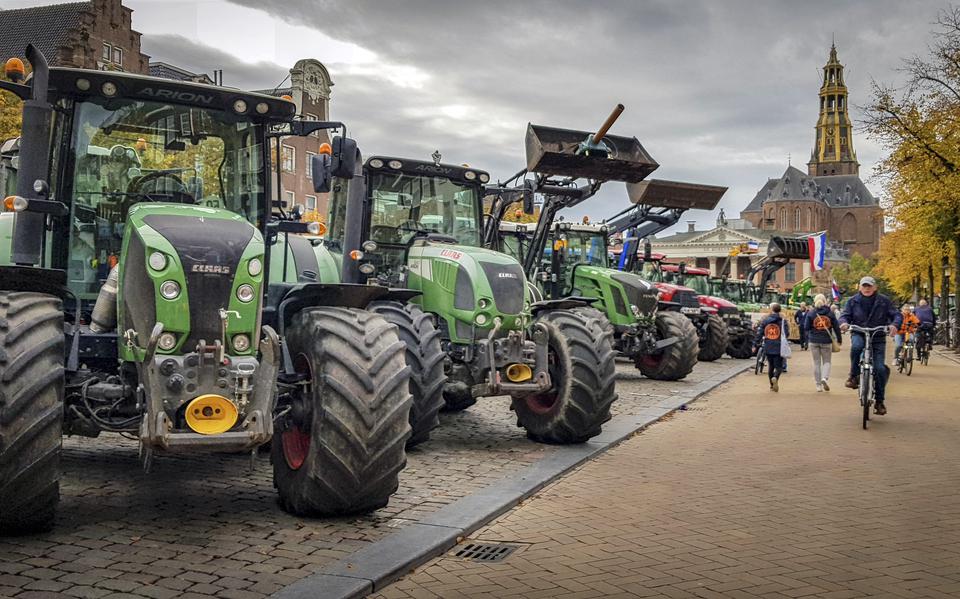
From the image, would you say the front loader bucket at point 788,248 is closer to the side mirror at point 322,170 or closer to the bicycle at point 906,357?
the bicycle at point 906,357

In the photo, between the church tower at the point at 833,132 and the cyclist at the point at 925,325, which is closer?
the cyclist at the point at 925,325

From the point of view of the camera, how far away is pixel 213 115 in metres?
6.77

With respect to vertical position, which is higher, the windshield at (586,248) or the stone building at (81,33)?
the stone building at (81,33)

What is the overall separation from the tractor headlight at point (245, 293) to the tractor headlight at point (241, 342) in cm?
22

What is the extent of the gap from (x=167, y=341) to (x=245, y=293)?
541 mm

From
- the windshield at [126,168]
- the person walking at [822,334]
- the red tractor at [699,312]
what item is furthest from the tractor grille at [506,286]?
the red tractor at [699,312]

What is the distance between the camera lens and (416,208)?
10969mm

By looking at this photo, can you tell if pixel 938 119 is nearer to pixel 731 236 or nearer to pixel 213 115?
pixel 213 115

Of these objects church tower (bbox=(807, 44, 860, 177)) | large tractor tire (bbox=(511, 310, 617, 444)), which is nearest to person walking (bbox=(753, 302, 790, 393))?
large tractor tire (bbox=(511, 310, 617, 444))

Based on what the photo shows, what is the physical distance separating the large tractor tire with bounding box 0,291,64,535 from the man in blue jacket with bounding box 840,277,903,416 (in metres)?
9.92

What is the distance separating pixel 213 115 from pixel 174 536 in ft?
9.68

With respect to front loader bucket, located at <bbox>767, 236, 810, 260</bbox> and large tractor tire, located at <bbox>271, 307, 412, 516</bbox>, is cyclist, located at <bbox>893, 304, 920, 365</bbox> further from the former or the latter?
large tractor tire, located at <bbox>271, 307, 412, 516</bbox>

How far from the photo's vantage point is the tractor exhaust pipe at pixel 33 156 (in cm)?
571

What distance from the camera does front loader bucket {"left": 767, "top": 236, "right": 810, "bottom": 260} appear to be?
32219 mm
